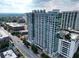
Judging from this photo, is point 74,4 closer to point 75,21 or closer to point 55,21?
point 75,21

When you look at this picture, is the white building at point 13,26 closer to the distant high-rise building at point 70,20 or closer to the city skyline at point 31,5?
the city skyline at point 31,5

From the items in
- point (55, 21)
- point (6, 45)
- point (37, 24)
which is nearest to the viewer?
point (6, 45)

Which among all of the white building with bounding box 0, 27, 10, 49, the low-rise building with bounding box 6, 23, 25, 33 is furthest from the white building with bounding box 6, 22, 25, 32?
the white building with bounding box 0, 27, 10, 49

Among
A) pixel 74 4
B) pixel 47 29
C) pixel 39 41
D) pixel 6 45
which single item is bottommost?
pixel 39 41

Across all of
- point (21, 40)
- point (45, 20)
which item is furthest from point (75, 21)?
point (21, 40)

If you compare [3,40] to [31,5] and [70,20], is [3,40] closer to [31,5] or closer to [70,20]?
[31,5]

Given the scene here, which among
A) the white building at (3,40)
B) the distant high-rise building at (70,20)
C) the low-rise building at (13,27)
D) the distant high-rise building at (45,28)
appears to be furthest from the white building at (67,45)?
the white building at (3,40)
